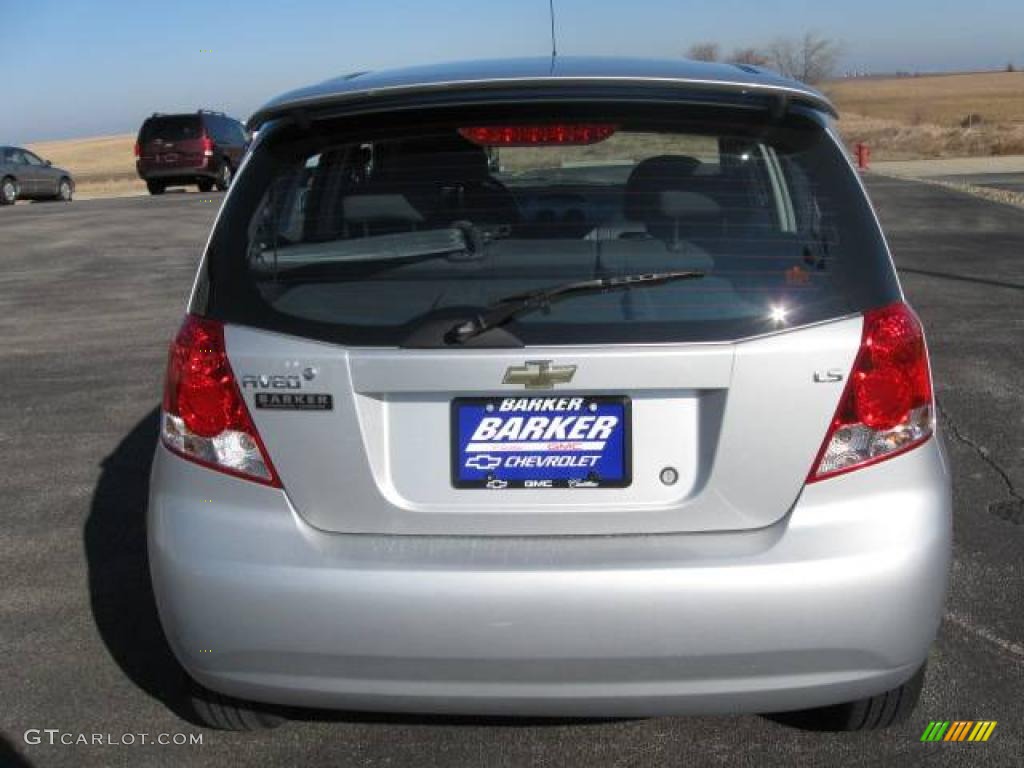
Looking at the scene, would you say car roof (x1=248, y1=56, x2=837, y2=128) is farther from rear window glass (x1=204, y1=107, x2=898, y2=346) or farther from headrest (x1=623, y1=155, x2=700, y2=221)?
headrest (x1=623, y1=155, x2=700, y2=221)

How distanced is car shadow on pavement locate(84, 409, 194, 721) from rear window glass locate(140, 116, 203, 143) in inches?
925

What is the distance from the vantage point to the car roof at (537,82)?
267 cm

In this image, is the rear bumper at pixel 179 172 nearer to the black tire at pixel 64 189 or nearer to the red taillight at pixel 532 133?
the black tire at pixel 64 189

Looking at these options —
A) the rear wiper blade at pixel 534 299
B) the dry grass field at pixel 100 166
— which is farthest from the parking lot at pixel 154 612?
the dry grass field at pixel 100 166

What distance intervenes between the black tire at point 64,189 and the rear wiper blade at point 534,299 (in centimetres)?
3228

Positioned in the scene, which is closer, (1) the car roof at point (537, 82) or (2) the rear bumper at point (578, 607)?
(2) the rear bumper at point (578, 607)

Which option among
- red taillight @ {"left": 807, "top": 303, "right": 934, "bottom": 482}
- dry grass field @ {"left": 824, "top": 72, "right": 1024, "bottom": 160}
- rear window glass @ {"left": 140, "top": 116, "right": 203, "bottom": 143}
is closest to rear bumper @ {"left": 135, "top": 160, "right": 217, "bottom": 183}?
rear window glass @ {"left": 140, "top": 116, "right": 203, "bottom": 143}

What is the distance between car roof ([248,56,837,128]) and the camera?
8.77ft

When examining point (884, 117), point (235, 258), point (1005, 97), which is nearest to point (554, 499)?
point (235, 258)

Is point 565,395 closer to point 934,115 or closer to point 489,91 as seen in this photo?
point 489,91

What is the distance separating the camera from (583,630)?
2492 mm

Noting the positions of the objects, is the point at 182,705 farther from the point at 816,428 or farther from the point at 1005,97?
the point at 1005,97

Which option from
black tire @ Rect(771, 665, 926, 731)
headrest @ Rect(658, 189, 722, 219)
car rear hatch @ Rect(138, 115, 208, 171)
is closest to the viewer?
headrest @ Rect(658, 189, 722, 219)

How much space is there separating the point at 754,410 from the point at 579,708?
0.76 meters
